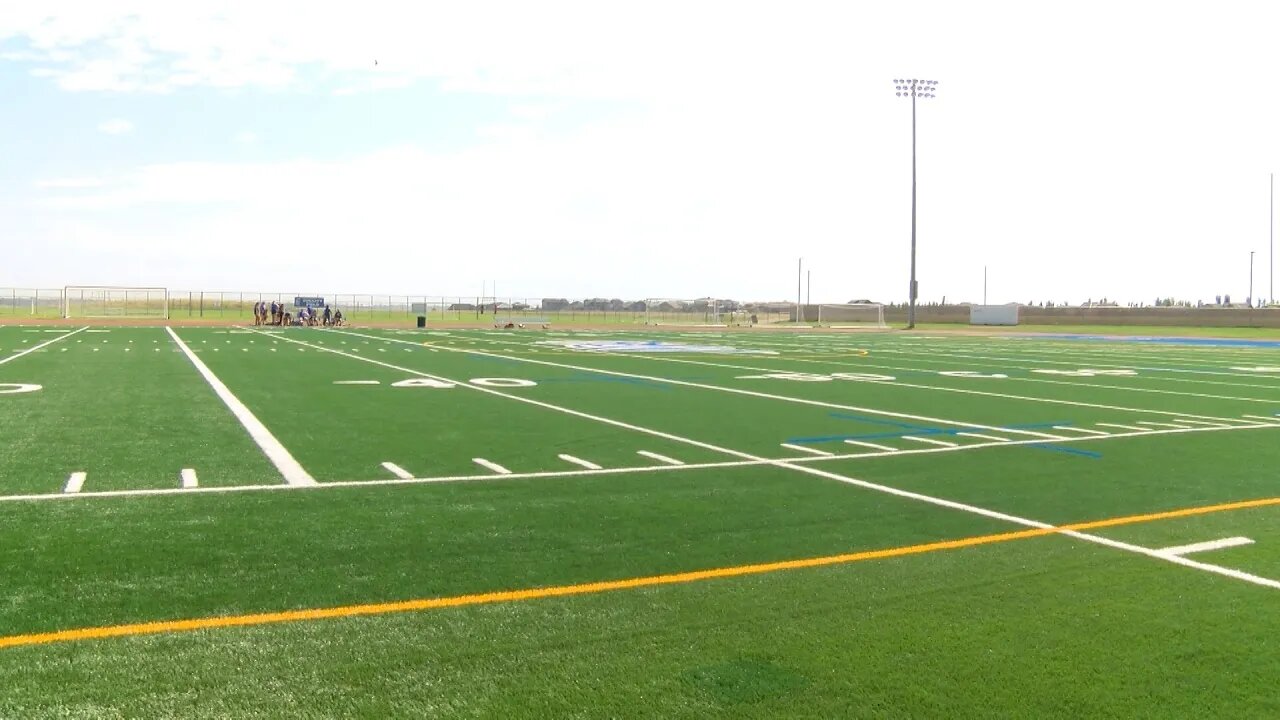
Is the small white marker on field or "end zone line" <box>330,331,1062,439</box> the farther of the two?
"end zone line" <box>330,331,1062,439</box>

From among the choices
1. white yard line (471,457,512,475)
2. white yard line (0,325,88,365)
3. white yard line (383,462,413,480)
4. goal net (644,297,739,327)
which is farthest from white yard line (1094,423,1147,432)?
goal net (644,297,739,327)

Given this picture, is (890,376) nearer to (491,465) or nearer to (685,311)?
(491,465)

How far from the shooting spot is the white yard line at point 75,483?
730 cm

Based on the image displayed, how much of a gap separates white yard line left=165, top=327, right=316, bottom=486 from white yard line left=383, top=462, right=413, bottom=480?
25.0 inches

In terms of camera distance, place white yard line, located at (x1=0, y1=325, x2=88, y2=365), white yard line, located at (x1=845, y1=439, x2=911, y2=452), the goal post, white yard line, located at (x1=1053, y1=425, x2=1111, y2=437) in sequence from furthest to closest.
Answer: the goal post < white yard line, located at (x1=0, y1=325, x2=88, y2=365) < white yard line, located at (x1=1053, y1=425, x2=1111, y2=437) < white yard line, located at (x1=845, y1=439, x2=911, y2=452)

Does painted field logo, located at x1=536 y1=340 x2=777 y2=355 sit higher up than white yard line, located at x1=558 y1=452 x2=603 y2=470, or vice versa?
painted field logo, located at x1=536 y1=340 x2=777 y2=355

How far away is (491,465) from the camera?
8703 millimetres

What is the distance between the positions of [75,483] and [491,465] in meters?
3.07

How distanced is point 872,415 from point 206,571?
9.25m

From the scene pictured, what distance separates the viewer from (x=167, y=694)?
3684mm

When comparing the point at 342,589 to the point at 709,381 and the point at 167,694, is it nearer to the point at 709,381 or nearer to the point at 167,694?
the point at 167,694

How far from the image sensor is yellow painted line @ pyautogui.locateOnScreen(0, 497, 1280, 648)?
169 inches

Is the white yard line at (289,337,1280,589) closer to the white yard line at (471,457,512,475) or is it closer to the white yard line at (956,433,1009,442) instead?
the white yard line at (956,433,1009,442)

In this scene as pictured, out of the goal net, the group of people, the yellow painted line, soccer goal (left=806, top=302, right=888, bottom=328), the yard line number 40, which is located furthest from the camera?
soccer goal (left=806, top=302, right=888, bottom=328)
